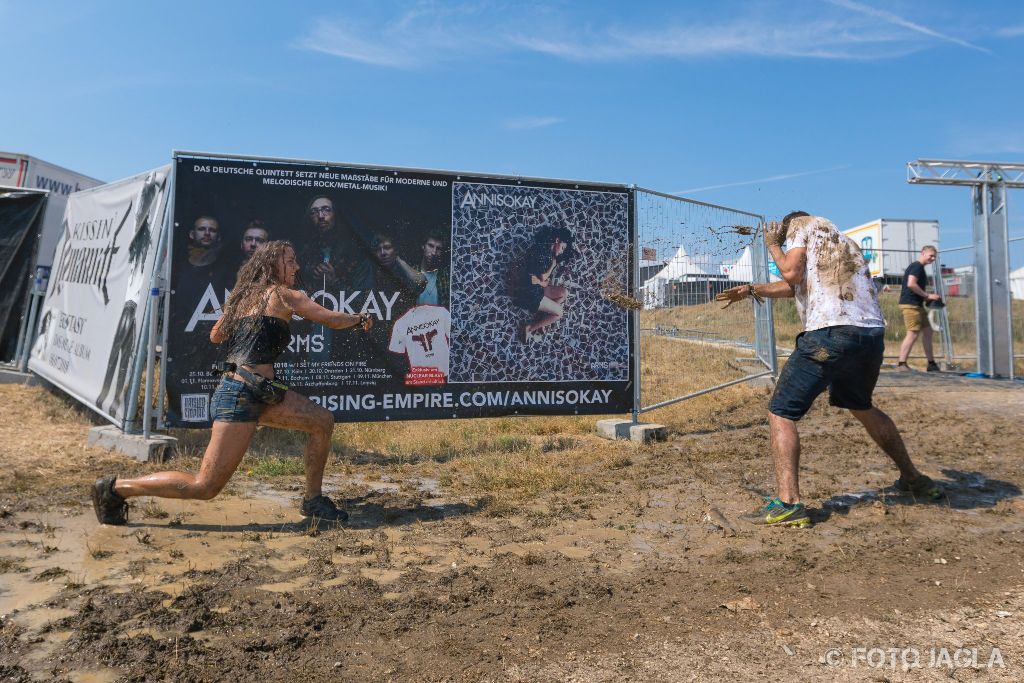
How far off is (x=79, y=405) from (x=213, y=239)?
3.72m

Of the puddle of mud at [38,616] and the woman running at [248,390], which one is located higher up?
the woman running at [248,390]

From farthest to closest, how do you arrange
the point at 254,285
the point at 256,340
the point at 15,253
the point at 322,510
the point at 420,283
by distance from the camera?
the point at 15,253
the point at 420,283
the point at 322,510
the point at 254,285
the point at 256,340

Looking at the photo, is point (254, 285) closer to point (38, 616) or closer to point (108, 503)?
point (108, 503)

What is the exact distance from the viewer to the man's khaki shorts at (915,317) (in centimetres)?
1199

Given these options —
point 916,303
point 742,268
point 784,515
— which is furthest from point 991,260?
point 784,515

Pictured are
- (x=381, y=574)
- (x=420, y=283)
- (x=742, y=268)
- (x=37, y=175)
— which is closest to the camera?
(x=381, y=574)

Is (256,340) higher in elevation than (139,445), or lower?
higher

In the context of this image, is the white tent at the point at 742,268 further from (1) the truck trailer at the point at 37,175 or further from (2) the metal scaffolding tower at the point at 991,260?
(1) the truck trailer at the point at 37,175

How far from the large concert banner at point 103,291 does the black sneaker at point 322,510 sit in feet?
8.90

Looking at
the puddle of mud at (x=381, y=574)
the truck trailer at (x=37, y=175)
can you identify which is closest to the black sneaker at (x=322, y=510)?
the puddle of mud at (x=381, y=574)

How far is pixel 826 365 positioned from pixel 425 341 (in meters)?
3.79

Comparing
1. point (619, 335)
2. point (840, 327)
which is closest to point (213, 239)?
point (619, 335)

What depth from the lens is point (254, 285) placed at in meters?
4.75

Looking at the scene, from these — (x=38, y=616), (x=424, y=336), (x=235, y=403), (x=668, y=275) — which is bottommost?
(x=38, y=616)
